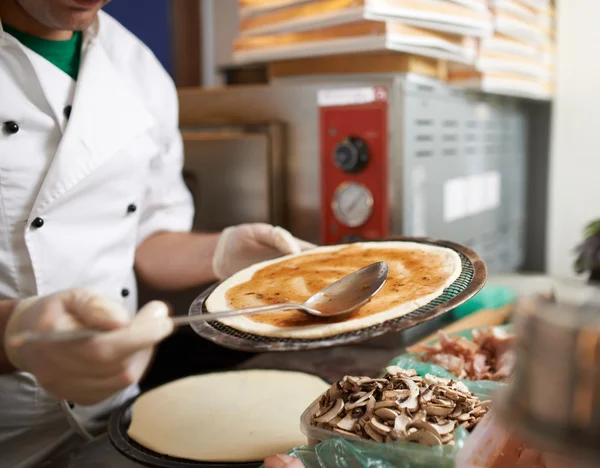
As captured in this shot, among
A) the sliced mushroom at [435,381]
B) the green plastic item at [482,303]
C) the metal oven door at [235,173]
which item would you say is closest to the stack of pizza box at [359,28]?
the metal oven door at [235,173]

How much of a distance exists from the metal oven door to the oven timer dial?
0.20 meters

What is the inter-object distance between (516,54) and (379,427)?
1.82m

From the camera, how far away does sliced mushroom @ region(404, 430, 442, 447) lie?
921mm

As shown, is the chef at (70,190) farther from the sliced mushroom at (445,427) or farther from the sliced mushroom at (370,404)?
the sliced mushroom at (445,427)

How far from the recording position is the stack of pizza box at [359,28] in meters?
1.65

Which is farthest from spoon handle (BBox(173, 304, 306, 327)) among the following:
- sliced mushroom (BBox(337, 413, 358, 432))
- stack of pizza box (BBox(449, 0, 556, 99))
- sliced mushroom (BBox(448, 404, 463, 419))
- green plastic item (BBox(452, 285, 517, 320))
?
stack of pizza box (BBox(449, 0, 556, 99))

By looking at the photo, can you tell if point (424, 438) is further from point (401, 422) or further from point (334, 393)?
point (334, 393)

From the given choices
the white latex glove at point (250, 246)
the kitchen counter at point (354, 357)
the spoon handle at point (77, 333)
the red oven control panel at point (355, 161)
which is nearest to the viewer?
the spoon handle at point (77, 333)

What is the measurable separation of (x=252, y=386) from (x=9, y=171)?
2.44 ft

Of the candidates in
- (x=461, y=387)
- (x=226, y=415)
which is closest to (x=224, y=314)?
(x=461, y=387)

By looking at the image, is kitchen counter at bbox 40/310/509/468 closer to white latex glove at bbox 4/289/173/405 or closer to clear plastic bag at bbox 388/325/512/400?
clear plastic bag at bbox 388/325/512/400

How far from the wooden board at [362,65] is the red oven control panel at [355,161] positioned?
0.09m

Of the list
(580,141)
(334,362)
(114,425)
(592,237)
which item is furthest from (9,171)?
(580,141)

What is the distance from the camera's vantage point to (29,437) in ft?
4.73
